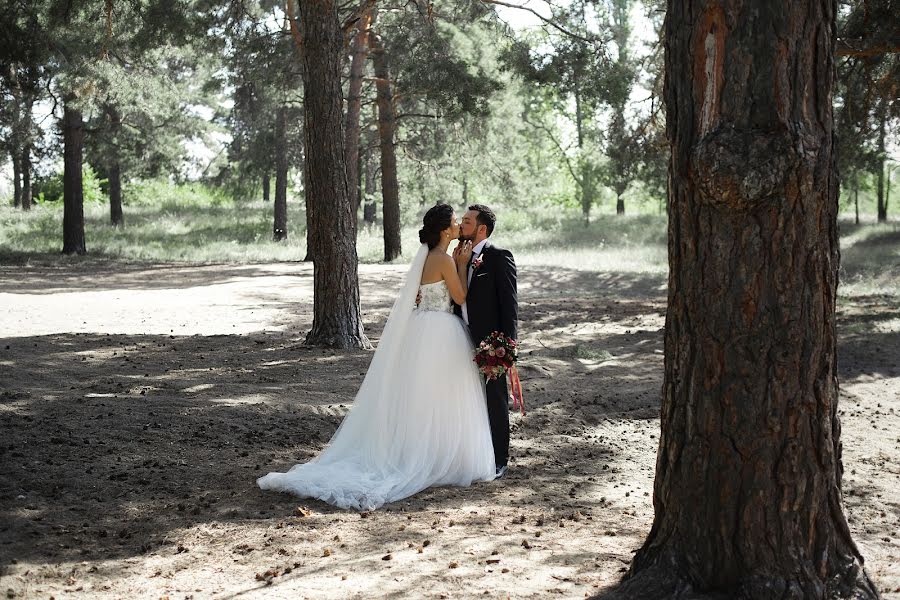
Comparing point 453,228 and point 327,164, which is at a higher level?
point 327,164

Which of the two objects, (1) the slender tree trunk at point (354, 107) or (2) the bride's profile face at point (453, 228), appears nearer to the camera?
(2) the bride's profile face at point (453, 228)

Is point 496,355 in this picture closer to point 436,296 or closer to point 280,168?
point 436,296

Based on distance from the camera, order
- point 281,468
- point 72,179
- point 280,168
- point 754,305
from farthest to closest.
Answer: point 280,168
point 72,179
point 281,468
point 754,305

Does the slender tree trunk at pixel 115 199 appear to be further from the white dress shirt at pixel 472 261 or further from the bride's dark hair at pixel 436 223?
the white dress shirt at pixel 472 261

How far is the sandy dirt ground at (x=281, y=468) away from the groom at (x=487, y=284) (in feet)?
4.06

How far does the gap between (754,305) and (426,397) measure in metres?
3.53

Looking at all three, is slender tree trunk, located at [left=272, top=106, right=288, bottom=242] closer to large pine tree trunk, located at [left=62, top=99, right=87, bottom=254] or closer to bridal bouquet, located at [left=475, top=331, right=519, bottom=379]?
large pine tree trunk, located at [left=62, top=99, right=87, bottom=254]

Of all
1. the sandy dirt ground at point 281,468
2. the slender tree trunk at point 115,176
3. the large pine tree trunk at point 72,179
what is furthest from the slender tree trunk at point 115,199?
the sandy dirt ground at point 281,468

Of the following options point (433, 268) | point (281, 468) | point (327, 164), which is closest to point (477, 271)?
point (433, 268)

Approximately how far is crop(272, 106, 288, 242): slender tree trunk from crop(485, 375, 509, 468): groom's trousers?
27.3 metres

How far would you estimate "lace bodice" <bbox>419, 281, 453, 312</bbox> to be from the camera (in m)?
7.24

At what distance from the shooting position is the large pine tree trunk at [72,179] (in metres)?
27.4

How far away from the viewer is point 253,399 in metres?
9.16

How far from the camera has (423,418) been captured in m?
7.02
